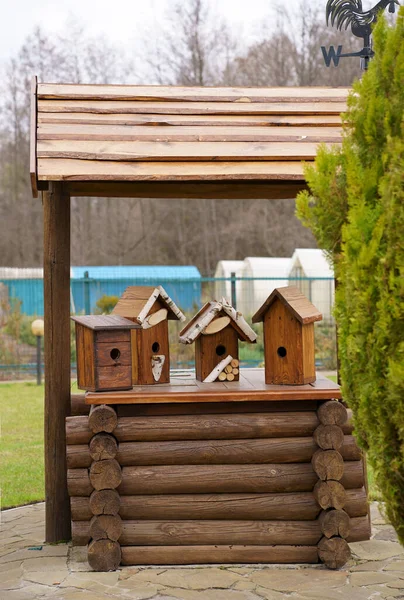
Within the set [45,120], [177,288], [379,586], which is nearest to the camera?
[379,586]

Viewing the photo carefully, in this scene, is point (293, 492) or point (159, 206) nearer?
point (293, 492)

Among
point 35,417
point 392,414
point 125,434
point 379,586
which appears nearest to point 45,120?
point 125,434

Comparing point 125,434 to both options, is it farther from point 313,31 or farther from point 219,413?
point 313,31

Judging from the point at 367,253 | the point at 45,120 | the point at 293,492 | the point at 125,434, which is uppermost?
the point at 45,120

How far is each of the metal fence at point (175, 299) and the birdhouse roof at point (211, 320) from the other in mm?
9464

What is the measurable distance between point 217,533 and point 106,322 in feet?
5.25

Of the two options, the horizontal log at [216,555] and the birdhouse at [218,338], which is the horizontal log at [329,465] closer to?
the horizontal log at [216,555]

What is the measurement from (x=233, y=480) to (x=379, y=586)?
113cm

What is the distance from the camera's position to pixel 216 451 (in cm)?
538

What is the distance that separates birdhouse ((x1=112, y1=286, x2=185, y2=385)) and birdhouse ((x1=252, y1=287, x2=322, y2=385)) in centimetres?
65

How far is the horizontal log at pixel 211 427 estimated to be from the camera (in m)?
5.38

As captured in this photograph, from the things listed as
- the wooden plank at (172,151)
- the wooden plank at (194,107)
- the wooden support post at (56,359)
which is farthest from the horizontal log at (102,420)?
the wooden plank at (194,107)

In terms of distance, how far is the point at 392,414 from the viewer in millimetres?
3469

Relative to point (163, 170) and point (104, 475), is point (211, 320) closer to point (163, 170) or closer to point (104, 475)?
point (163, 170)
